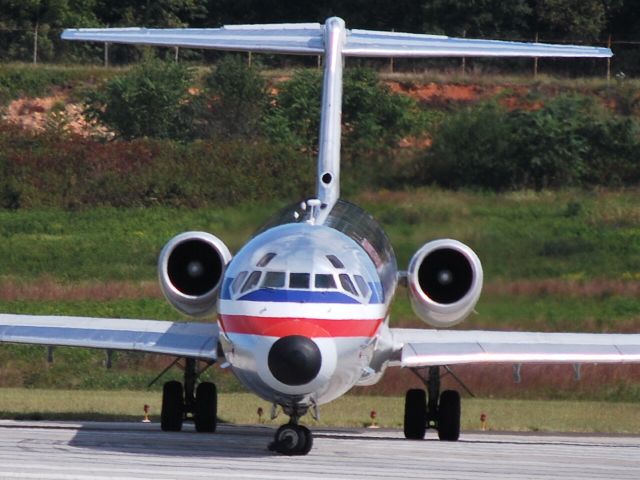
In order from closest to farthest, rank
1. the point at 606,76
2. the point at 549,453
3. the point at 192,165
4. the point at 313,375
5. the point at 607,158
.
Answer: the point at 313,375, the point at 549,453, the point at 192,165, the point at 607,158, the point at 606,76

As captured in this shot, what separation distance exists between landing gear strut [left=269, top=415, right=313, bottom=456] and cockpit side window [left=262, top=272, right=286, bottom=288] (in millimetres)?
1461

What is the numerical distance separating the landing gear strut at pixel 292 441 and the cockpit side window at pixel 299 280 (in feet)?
4.79

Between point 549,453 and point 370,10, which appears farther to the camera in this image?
point 370,10

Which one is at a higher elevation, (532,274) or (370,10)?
(370,10)

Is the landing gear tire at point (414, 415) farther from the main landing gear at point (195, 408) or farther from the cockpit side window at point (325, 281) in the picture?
the cockpit side window at point (325, 281)

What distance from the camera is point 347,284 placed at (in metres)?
16.1

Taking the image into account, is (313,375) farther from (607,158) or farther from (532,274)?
(607,158)

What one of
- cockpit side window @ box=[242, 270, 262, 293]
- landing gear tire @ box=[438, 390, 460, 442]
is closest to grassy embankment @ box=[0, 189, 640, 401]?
landing gear tire @ box=[438, 390, 460, 442]

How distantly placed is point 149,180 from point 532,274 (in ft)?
44.3

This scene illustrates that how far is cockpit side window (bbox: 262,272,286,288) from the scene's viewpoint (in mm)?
15695

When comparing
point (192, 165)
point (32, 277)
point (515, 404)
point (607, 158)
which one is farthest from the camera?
point (607, 158)

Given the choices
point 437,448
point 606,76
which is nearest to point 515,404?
point 437,448

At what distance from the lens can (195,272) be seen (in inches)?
766

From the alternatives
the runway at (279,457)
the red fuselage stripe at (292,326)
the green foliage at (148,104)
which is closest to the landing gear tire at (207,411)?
the runway at (279,457)
